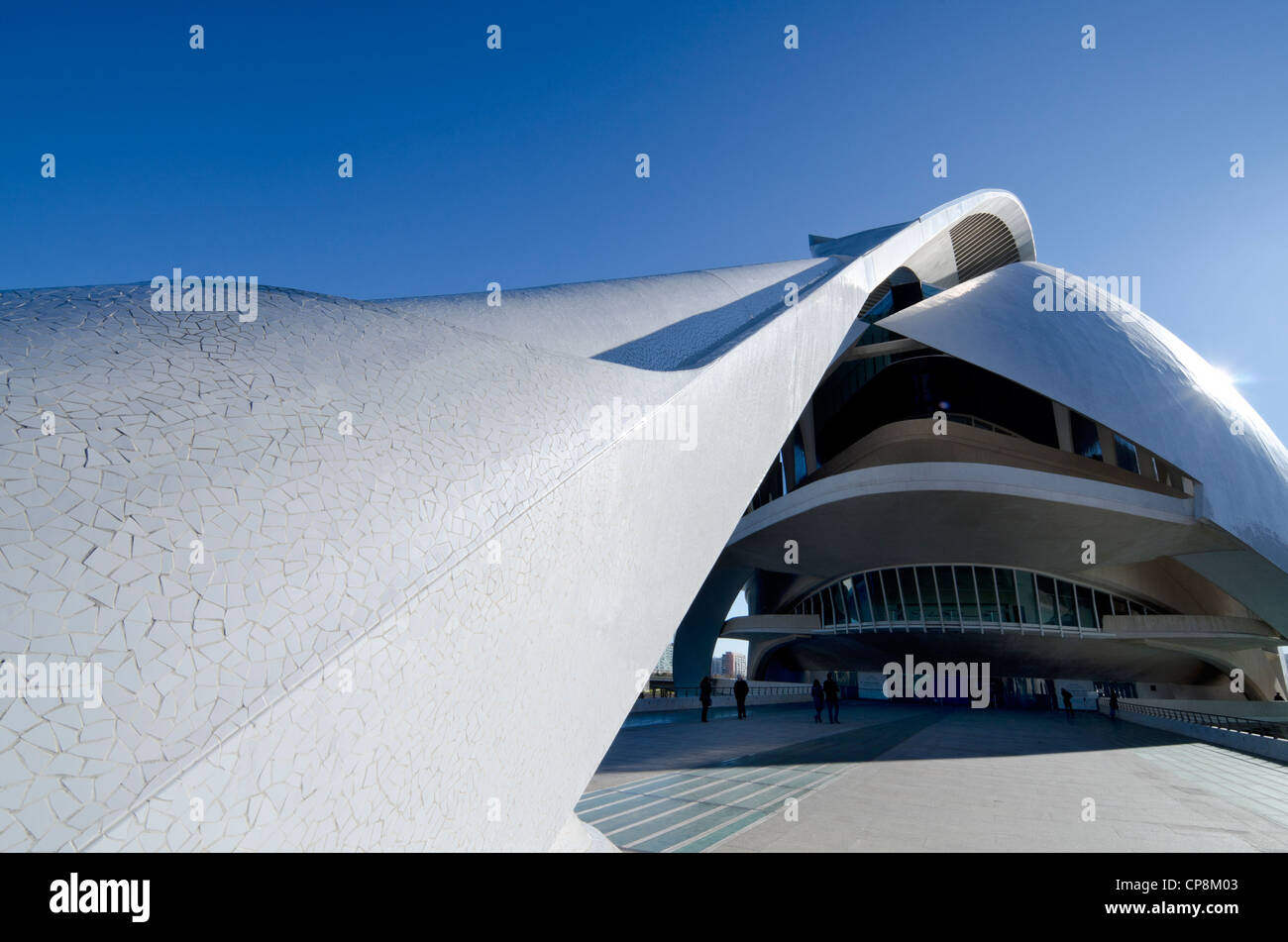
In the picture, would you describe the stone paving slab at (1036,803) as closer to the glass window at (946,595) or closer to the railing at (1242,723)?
the railing at (1242,723)

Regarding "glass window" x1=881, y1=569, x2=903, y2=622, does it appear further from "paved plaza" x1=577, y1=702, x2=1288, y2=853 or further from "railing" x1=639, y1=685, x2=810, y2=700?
"paved plaza" x1=577, y1=702, x2=1288, y2=853

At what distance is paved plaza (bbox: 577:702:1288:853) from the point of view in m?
4.28

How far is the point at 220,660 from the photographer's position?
1.40m

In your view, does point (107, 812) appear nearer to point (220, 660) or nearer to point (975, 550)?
point (220, 660)

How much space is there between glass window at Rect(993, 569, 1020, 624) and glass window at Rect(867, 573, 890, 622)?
3.57m

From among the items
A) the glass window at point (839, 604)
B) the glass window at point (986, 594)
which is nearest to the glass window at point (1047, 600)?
the glass window at point (986, 594)

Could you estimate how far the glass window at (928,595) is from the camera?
21.7 meters

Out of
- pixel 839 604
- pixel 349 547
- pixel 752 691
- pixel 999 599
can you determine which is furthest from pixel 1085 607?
pixel 349 547

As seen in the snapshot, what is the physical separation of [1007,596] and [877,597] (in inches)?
160

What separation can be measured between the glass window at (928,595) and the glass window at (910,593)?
155 millimetres

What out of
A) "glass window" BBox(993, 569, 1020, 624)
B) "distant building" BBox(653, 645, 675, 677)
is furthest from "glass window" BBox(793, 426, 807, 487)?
"distant building" BBox(653, 645, 675, 677)
